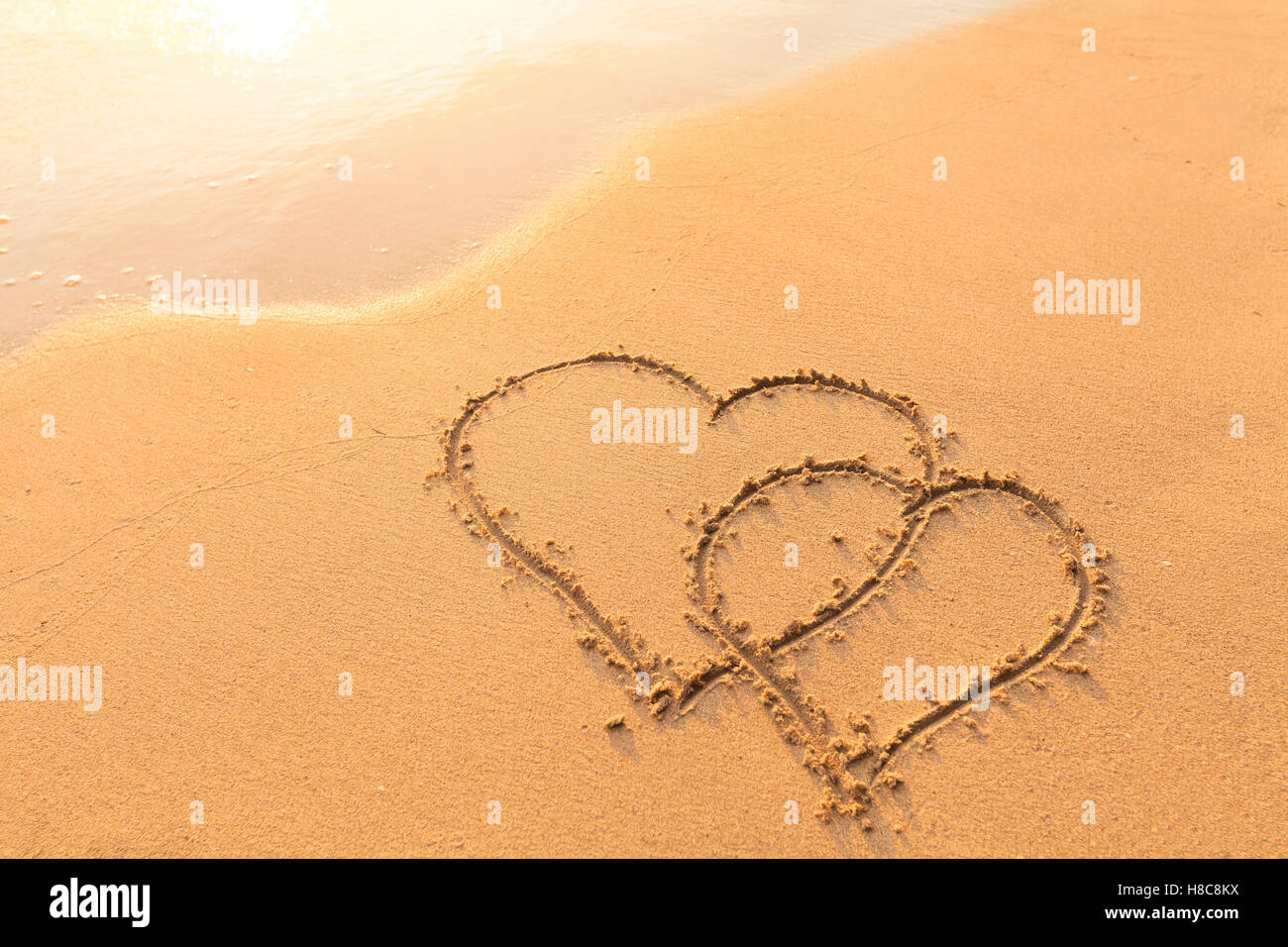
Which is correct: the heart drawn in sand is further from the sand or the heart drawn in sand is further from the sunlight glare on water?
the sunlight glare on water

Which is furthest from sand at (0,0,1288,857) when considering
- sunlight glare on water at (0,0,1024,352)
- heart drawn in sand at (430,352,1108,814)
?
sunlight glare on water at (0,0,1024,352)

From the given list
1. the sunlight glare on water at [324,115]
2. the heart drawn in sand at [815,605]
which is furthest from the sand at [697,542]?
the sunlight glare on water at [324,115]

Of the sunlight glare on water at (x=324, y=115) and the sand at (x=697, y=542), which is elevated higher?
the sunlight glare on water at (x=324, y=115)

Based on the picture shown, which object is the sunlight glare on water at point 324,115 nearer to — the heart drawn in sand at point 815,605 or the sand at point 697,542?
the sand at point 697,542

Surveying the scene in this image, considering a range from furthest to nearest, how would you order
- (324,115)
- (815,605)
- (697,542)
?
(324,115)
(697,542)
(815,605)

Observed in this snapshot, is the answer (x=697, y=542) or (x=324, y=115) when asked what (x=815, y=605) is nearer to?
(x=697, y=542)

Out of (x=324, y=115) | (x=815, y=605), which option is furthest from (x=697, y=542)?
(x=324, y=115)

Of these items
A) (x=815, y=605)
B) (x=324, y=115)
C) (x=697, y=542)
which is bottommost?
(x=815, y=605)
